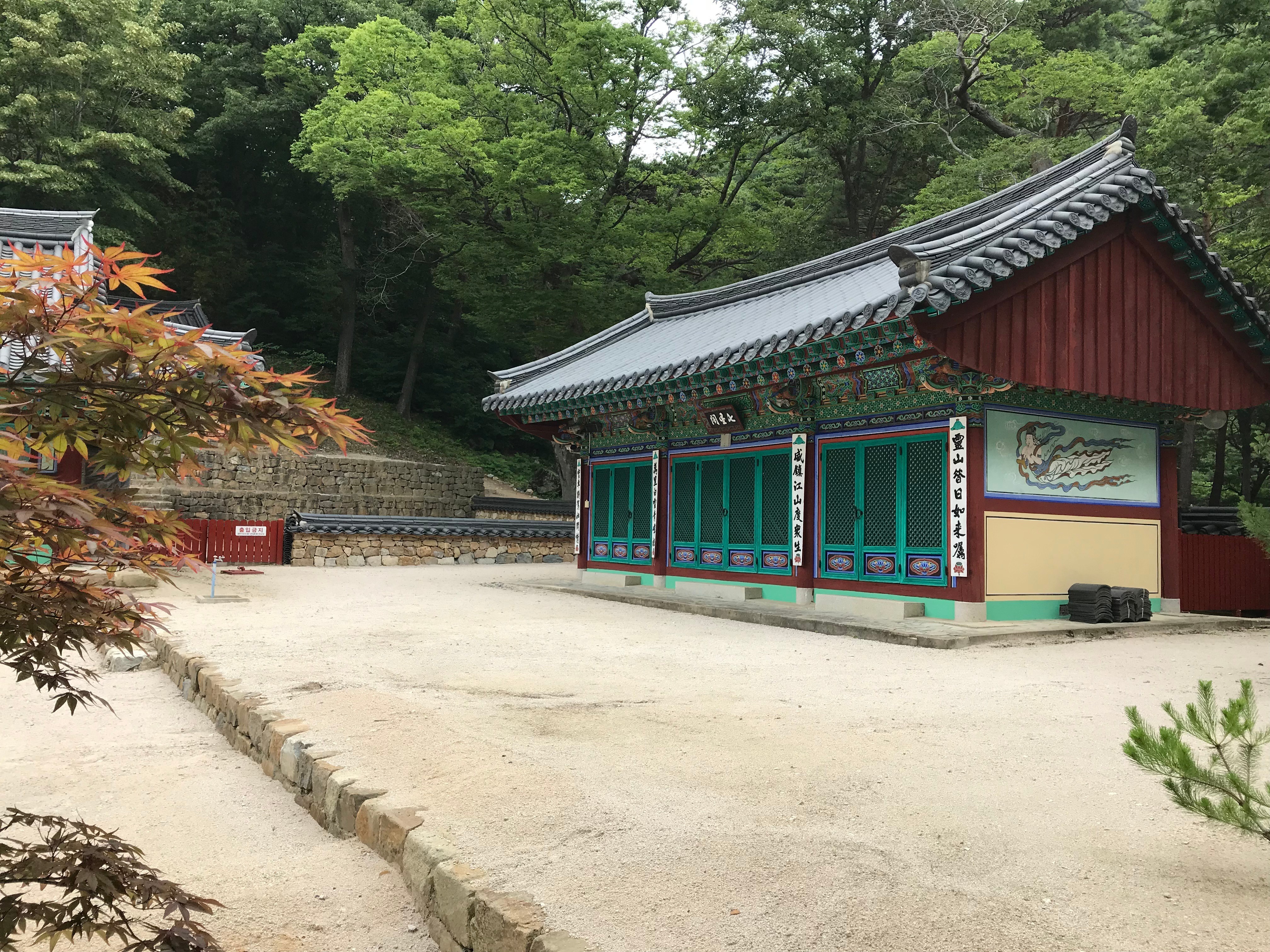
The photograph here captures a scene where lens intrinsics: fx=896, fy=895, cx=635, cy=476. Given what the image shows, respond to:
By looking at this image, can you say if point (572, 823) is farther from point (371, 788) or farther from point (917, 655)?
point (917, 655)

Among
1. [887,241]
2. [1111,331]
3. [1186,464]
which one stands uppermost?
[887,241]

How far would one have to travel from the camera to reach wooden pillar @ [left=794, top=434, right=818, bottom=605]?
10836mm

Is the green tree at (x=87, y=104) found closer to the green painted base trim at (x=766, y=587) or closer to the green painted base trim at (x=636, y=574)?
the green painted base trim at (x=636, y=574)

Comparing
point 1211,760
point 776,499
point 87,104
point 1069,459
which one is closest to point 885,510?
point 776,499

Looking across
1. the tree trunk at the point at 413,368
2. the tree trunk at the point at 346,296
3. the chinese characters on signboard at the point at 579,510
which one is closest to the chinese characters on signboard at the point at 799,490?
the chinese characters on signboard at the point at 579,510

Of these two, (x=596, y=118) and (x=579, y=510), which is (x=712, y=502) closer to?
(x=579, y=510)

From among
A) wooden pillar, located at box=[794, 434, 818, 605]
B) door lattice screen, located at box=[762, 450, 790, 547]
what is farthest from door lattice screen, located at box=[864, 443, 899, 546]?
door lattice screen, located at box=[762, 450, 790, 547]

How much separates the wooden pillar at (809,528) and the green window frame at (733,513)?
20cm

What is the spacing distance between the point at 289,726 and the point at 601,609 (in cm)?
679

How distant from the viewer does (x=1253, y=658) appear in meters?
7.61

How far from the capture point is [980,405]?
9070mm

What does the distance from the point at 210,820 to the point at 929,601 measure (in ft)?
24.1

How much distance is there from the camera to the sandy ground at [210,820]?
289 centimetres

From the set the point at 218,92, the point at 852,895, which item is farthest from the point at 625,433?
the point at 218,92
